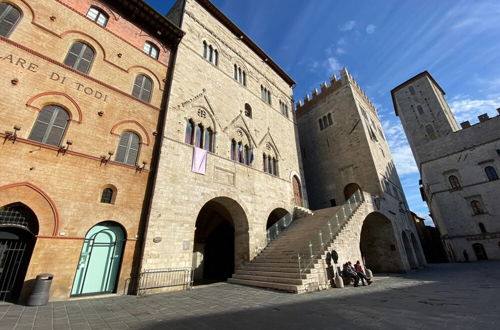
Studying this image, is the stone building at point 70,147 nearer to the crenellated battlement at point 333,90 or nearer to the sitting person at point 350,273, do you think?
the sitting person at point 350,273

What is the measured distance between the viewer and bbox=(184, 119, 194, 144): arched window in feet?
40.5

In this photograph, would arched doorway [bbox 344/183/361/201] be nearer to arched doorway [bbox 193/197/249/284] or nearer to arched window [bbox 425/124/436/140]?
arched doorway [bbox 193/197/249/284]

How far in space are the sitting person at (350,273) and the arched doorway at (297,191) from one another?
8069mm

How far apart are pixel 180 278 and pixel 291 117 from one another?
18265 millimetres

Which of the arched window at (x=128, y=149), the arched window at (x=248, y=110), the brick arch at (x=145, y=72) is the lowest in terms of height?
the arched window at (x=128, y=149)

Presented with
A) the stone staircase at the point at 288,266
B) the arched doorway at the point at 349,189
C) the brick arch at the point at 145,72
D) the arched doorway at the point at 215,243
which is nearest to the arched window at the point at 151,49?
the brick arch at the point at 145,72

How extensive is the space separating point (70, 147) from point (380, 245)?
69.1 ft

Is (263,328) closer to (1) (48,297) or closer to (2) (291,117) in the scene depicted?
(1) (48,297)

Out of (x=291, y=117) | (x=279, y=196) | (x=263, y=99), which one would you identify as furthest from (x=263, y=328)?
(x=291, y=117)

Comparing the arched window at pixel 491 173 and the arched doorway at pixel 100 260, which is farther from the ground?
the arched window at pixel 491 173

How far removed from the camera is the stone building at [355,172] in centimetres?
1688

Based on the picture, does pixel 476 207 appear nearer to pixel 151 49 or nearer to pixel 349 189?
pixel 349 189

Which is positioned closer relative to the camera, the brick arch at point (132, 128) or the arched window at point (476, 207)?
the brick arch at point (132, 128)

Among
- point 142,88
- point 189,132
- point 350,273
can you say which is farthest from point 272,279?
point 142,88
